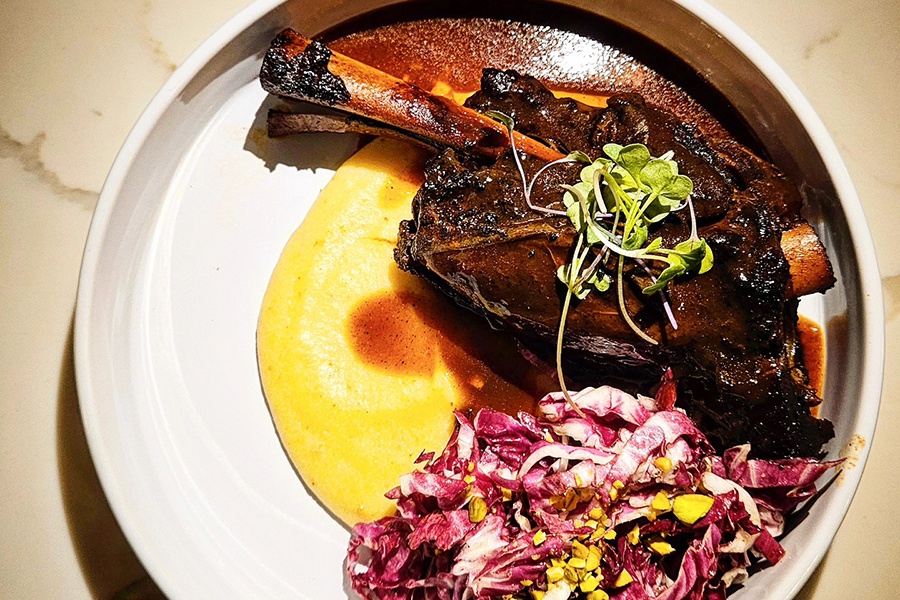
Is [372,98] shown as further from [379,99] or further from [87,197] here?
[87,197]

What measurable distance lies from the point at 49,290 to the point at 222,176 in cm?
102

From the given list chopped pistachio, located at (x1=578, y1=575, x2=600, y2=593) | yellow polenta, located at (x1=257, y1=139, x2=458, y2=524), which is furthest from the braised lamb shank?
chopped pistachio, located at (x1=578, y1=575, x2=600, y2=593)

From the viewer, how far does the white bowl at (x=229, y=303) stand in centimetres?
265

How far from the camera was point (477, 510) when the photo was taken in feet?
8.15

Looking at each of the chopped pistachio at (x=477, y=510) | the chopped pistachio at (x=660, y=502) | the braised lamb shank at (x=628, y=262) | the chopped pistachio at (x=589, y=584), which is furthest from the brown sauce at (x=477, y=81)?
the chopped pistachio at (x=589, y=584)

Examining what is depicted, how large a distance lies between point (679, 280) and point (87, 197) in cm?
279

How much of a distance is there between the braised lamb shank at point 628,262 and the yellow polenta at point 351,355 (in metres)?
0.29

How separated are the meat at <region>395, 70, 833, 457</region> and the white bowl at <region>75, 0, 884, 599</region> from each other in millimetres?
327

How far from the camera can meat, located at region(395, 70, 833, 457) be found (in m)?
2.43

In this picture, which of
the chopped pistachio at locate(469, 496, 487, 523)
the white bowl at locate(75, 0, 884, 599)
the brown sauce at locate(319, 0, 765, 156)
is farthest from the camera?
the brown sauce at locate(319, 0, 765, 156)

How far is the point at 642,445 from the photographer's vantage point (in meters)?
2.51

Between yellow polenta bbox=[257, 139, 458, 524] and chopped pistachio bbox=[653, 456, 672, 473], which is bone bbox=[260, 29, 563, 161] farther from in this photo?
chopped pistachio bbox=[653, 456, 672, 473]

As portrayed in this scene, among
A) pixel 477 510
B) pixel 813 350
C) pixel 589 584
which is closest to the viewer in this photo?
pixel 589 584

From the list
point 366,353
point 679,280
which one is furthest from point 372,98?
point 679,280
